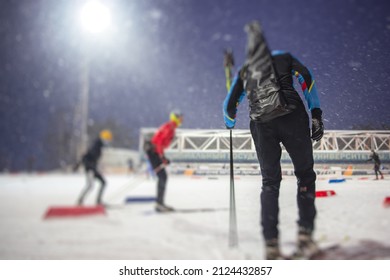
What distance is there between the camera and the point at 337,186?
89 centimetres

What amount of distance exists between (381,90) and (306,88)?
16.5 inches

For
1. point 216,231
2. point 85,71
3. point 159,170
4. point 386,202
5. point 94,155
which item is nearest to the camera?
point 386,202

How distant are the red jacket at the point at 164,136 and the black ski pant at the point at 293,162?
786 millimetres

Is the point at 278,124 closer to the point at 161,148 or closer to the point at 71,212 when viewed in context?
the point at 161,148

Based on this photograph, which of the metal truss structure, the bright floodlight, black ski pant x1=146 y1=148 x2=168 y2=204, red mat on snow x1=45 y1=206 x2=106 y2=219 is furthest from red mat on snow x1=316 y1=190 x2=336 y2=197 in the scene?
the bright floodlight

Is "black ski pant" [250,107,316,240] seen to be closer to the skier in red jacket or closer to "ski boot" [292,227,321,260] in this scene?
"ski boot" [292,227,321,260]

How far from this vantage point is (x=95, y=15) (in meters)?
1.55

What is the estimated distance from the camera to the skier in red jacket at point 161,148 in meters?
1.39

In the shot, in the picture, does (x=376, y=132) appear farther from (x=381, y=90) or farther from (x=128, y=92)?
(x=128, y=92)

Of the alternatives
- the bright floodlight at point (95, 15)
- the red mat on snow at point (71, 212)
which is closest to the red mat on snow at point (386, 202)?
the red mat on snow at point (71, 212)

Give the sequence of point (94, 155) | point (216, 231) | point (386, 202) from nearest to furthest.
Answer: point (386, 202) < point (216, 231) < point (94, 155)

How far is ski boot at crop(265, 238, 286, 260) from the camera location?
73cm

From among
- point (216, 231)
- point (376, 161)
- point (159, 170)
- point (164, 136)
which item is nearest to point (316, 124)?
point (376, 161)

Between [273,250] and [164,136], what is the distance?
3.23 ft
